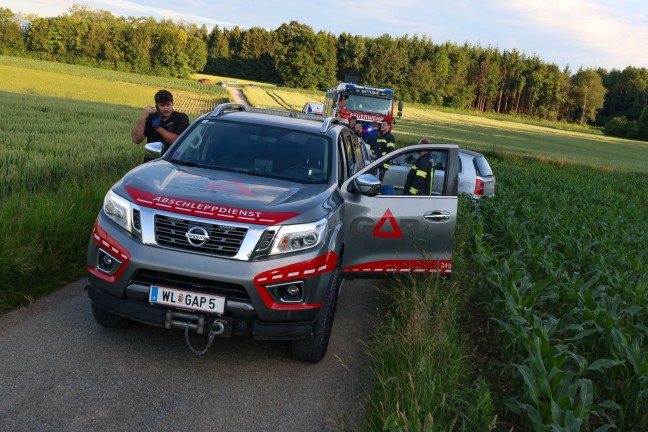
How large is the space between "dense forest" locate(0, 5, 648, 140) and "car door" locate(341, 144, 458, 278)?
95.1 metres

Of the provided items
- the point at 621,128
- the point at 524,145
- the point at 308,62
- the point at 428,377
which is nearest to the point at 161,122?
the point at 428,377

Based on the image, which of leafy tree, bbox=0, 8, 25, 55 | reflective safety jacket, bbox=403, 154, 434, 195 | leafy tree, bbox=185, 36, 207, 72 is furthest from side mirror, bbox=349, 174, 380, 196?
leafy tree, bbox=0, 8, 25, 55

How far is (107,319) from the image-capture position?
16.1 feet

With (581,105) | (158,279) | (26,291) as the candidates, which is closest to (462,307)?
(158,279)

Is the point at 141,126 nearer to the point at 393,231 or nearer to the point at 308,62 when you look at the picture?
the point at 393,231

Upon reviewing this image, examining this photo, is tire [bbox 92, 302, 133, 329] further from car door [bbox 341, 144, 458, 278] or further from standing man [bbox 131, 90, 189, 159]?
standing man [bbox 131, 90, 189, 159]

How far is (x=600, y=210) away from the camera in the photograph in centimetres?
1211

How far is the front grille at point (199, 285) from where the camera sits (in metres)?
4.26

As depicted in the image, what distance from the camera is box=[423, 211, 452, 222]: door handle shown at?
603 centimetres

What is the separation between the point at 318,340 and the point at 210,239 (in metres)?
1.19

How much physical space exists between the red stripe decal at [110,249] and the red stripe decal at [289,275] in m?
0.95

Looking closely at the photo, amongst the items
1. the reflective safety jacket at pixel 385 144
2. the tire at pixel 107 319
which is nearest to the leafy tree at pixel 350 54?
the reflective safety jacket at pixel 385 144

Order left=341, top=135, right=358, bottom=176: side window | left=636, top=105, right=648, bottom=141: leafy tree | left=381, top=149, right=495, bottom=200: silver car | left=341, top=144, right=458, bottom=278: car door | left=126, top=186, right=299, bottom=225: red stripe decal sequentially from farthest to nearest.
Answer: left=636, top=105, right=648, bottom=141: leafy tree, left=381, top=149, right=495, bottom=200: silver car, left=341, top=135, right=358, bottom=176: side window, left=341, top=144, right=458, bottom=278: car door, left=126, top=186, right=299, bottom=225: red stripe decal

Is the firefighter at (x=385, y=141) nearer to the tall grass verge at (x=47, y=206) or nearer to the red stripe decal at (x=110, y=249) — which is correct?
the tall grass verge at (x=47, y=206)
